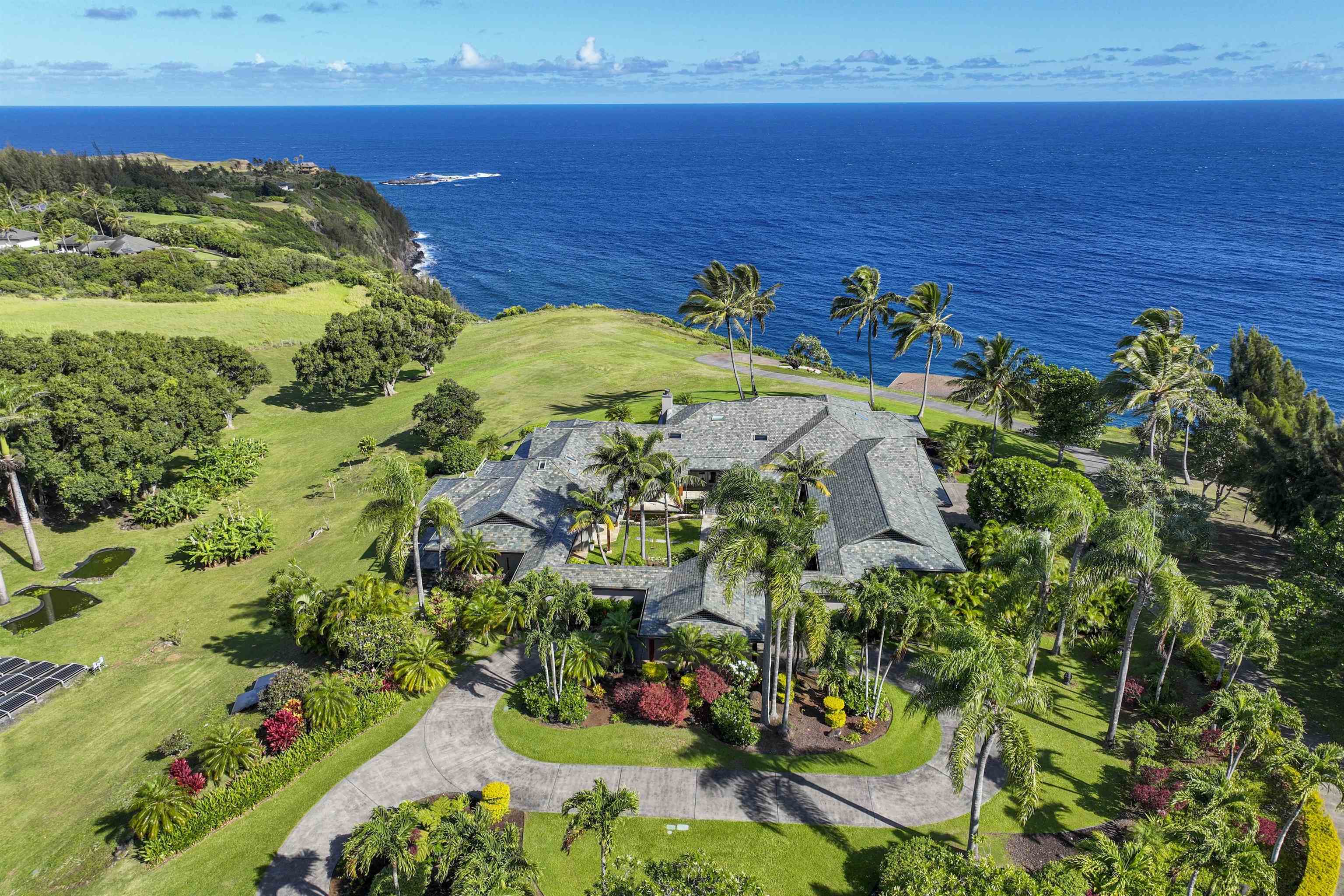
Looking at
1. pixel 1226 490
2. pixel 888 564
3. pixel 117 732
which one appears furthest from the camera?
pixel 1226 490

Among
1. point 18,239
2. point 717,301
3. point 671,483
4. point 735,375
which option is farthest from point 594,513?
point 18,239

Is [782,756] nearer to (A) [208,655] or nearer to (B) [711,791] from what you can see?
(B) [711,791]

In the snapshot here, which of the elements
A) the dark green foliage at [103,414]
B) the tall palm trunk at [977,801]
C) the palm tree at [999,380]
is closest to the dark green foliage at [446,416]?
the dark green foliage at [103,414]

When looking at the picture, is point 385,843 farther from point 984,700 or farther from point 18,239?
point 18,239

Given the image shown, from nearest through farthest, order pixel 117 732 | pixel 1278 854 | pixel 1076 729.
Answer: pixel 1278 854 → pixel 1076 729 → pixel 117 732

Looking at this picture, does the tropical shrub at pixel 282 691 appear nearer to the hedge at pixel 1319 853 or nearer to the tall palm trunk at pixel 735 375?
the hedge at pixel 1319 853

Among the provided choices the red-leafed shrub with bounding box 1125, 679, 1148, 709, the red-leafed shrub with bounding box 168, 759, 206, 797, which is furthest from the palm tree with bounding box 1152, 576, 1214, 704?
the red-leafed shrub with bounding box 168, 759, 206, 797

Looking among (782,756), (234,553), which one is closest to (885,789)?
(782,756)
